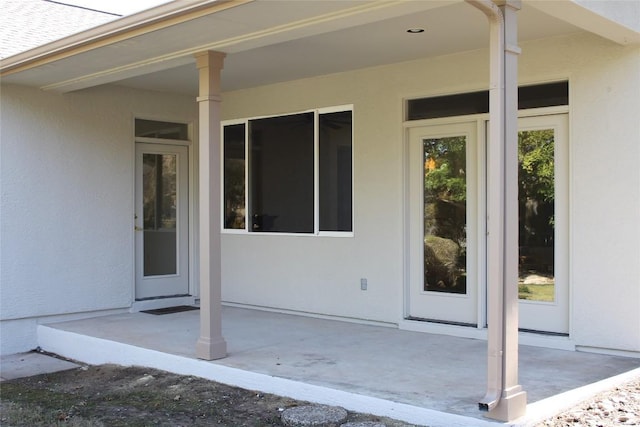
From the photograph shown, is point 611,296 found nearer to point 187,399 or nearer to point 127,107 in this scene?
point 187,399

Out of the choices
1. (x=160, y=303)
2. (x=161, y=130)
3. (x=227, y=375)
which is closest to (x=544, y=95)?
(x=227, y=375)

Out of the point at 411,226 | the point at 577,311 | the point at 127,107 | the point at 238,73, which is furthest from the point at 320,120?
the point at 577,311

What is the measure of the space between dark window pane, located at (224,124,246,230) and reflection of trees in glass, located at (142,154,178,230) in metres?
0.71

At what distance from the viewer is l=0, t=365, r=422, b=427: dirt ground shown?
4.74 meters

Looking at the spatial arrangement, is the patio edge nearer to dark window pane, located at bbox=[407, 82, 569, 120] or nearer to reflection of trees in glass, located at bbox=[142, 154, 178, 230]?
reflection of trees in glass, located at bbox=[142, 154, 178, 230]

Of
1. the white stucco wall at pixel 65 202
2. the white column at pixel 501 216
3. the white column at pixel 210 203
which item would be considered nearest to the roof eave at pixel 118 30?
the white column at pixel 210 203

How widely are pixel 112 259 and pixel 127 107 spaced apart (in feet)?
6.35

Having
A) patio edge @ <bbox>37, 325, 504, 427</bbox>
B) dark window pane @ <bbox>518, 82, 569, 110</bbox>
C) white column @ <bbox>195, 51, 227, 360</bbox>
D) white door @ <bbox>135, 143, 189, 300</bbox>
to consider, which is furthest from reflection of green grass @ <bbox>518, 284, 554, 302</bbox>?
white door @ <bbox>135, 143, 189, 300</bbox>

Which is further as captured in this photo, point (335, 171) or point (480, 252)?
point (335, 171)

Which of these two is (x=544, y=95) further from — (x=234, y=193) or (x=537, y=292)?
(x=234, y=193)

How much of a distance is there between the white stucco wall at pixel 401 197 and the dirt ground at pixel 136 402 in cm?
250

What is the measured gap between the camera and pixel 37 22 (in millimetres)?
8688

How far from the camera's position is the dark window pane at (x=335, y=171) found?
7.73 meters

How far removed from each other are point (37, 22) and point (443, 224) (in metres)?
5.87
